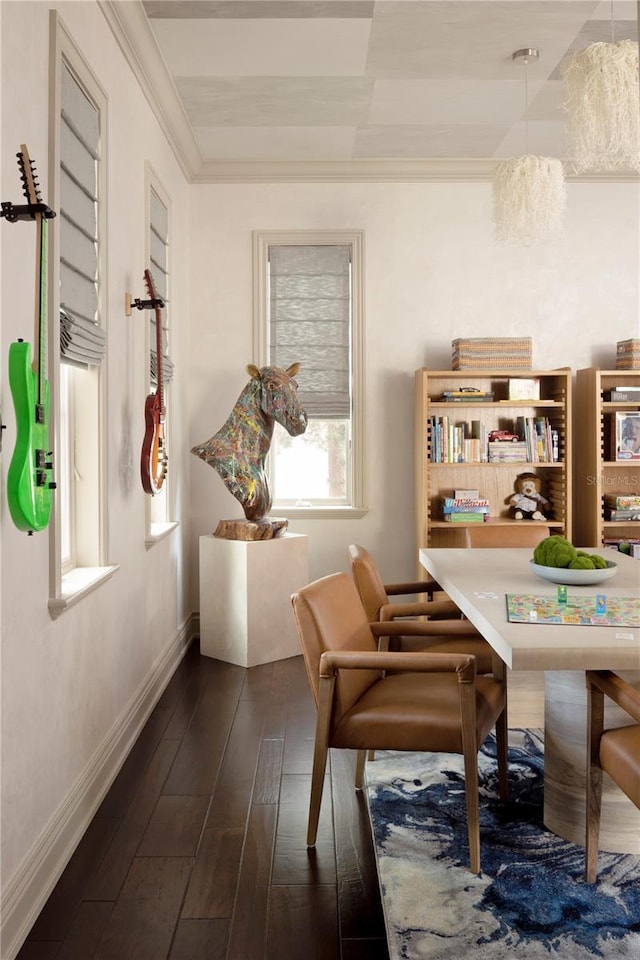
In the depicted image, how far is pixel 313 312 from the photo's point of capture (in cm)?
548

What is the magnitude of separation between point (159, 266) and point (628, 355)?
2.98m

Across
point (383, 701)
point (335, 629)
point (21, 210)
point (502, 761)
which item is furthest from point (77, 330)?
point (502, 761)

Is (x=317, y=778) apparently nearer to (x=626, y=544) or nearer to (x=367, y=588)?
(x=367, y=588)

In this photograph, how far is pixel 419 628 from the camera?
9.78 feet

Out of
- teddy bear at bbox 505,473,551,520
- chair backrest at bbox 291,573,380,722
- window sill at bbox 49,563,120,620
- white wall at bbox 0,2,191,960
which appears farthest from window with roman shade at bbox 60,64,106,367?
teddy bear at bbox 505,473,551,520

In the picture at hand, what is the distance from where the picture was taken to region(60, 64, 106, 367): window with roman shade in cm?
264

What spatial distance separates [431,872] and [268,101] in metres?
3.85

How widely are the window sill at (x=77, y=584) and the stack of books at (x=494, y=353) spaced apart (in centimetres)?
275

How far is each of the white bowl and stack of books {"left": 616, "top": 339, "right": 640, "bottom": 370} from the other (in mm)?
2627

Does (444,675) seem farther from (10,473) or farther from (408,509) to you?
(408,509)

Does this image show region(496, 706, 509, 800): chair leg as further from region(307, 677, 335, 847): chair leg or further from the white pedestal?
the white pedestal

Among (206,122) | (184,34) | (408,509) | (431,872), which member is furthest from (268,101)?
(431,872)

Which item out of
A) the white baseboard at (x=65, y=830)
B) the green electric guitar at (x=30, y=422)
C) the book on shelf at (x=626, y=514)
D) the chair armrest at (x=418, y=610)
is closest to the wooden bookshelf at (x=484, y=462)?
the book on shelf at (x=626, y=514)

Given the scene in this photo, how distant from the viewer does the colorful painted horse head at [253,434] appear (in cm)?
470
